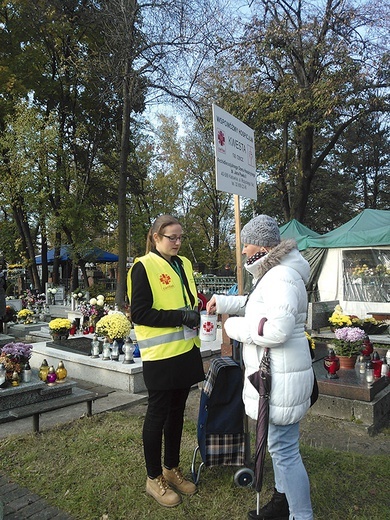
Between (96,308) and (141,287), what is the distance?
6571mm

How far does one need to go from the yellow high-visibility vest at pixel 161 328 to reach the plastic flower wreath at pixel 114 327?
364cm

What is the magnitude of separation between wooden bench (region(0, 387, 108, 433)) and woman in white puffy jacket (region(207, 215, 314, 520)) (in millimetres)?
2537

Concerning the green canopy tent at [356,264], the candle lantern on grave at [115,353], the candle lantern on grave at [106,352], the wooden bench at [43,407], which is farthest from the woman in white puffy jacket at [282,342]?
the green canopy tent at [356,264]

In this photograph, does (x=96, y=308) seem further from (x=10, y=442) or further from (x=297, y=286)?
(x=297, y=286)

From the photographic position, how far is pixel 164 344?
2.70 metres

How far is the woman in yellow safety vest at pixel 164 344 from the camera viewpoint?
2670 mm

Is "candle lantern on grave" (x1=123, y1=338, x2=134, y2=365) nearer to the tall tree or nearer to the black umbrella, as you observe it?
the black umbrella

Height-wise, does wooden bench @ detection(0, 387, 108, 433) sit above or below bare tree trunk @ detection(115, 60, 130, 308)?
below

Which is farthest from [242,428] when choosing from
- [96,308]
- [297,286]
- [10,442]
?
[96,308]

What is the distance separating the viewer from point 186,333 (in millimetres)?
2768

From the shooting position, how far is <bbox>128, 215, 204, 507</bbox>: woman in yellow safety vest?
8.76ft

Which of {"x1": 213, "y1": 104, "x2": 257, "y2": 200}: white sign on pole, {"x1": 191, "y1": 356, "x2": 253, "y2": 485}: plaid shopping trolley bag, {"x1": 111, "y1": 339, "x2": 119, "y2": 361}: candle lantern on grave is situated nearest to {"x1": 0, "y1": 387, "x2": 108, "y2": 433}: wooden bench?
{"x1": 111, "y1": 339, "x2": 119, "y2": 361}: candle lantern on grave

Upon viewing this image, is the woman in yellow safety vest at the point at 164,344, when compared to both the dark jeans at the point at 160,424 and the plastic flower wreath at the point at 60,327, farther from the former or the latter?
the plastic flower wreath at the point at 60,327

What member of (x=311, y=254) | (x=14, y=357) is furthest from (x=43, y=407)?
(x=311, y=254)
